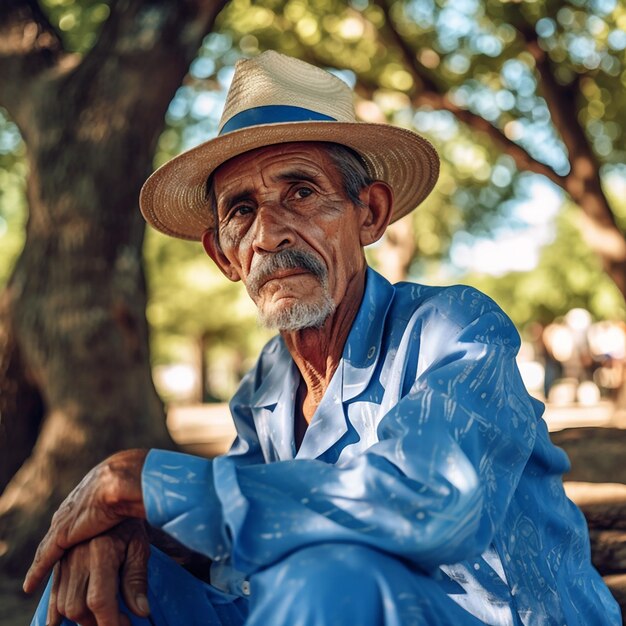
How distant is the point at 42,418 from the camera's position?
5363mm

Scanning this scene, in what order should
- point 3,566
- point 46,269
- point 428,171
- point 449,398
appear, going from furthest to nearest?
point 46,269 < point 3,566 < point 428,171 < point 449,398

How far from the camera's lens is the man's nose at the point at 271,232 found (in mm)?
2406

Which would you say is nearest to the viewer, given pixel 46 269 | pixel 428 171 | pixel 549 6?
pixel 428 171

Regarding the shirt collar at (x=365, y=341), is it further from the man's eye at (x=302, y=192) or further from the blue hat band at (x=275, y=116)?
the blue hat band at (x=275, y=116)

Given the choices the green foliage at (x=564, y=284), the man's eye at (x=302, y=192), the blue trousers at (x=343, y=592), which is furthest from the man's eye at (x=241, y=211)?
the green foliage at (x=564, y=284)

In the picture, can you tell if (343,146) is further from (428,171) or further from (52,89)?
(52,89)

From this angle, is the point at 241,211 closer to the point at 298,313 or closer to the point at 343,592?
the point at 298,313

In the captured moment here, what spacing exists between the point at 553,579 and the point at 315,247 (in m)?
1.08

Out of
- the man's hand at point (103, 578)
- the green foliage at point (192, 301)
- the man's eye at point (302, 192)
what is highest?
the man's eye at point (302, 192)

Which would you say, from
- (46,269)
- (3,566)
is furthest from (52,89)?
(3,566)

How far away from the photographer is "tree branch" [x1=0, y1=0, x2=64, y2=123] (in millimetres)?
5477

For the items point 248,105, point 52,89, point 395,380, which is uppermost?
point 248,105

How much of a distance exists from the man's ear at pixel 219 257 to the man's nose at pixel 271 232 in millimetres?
303

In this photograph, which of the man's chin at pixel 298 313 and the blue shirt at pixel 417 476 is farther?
the man's chin at pixel 298 313
